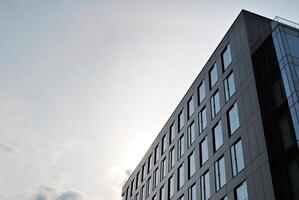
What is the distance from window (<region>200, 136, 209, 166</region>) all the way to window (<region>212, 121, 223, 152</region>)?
1.83 m

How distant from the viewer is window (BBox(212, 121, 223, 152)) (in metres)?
38.7

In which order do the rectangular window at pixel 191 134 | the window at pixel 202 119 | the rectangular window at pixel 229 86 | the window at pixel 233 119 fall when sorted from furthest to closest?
A: the rectangular window at pixel 191 134, the window at pixel 202 119, the rectangular window at pixel 229 86, the window at pixel 233 119

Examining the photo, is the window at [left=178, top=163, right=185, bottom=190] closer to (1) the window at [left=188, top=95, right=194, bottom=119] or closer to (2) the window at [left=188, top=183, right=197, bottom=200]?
(2) the window at [left=188, top=183, right=197, bottom=200]

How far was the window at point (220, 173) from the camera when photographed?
35969 mm

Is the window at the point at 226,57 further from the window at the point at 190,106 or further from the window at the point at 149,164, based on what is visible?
the window at the point at 149,164

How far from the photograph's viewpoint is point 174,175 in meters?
49.0

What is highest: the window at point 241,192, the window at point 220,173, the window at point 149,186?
the window at point 149,186

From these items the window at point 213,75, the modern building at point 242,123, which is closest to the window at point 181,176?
the modern building at point 242,123

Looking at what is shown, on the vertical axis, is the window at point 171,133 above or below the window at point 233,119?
above

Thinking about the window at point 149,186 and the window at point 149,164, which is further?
the window at point 149,164

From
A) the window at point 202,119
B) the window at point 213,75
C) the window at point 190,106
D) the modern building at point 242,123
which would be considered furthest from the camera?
the window at point 190,106

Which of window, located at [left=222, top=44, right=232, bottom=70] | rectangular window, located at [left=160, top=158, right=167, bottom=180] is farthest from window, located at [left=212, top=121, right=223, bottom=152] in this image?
rectangular window, located at [left=160, top=158, right=167, bottom=180]

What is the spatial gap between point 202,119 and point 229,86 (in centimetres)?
681

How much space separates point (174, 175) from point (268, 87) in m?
20.5
